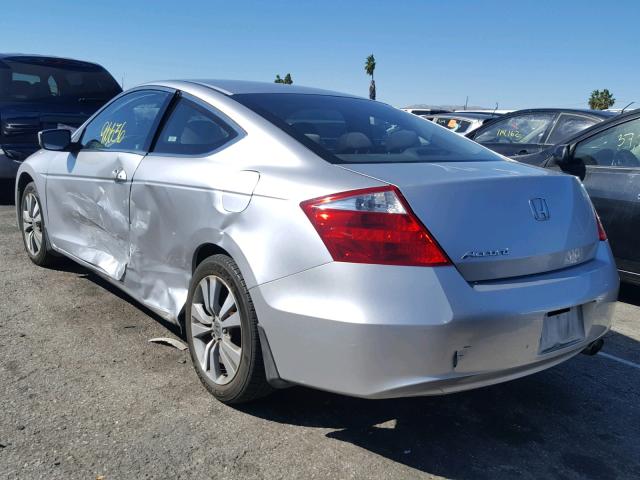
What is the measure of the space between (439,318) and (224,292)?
107cm

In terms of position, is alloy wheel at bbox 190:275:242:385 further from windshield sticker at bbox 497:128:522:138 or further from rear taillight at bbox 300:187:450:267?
windshield sticker at bbox 497:128:522:138

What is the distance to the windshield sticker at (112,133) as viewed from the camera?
12.8ft

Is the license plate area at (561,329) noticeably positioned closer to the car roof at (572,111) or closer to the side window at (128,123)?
the side window at (128,123)

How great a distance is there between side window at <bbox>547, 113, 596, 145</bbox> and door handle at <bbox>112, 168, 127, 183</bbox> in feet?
16.9

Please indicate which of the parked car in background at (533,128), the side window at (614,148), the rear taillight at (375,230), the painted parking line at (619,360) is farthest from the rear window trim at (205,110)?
the parked car in background at (533,128)

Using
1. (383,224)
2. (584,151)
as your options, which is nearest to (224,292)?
(383,224)

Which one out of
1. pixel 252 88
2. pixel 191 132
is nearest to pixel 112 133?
pixel 191 132

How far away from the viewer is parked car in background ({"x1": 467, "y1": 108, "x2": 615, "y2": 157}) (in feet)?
22.7

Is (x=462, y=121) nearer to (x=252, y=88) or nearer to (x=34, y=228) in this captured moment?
(x=34, y=228)

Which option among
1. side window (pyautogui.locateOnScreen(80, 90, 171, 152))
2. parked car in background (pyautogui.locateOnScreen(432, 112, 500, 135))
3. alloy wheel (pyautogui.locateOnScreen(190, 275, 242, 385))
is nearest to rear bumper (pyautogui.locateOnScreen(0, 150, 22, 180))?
side window (pyautogui.locateOnScreen(80, 90, 171, 152))

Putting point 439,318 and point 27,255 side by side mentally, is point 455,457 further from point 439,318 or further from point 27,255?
point 27,255

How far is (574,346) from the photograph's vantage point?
261 centimetres

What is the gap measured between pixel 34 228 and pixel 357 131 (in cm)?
312

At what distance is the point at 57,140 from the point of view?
420 cm
